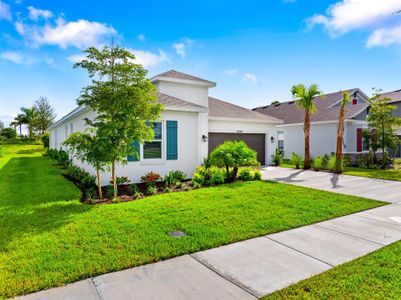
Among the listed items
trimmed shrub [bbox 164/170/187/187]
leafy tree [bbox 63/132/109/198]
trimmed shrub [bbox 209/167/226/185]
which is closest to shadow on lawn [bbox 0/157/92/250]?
leafy tree [bbox 63/132/109/198]

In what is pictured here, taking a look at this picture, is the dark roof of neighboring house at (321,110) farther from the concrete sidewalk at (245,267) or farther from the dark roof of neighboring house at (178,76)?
the concrete sidewalk at (245,267)

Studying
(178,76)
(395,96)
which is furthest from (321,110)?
(178,76)

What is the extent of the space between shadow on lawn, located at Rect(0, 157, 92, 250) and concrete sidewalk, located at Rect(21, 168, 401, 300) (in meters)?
2.42

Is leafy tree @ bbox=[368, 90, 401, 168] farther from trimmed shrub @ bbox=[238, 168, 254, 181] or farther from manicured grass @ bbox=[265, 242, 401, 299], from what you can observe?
manicured grass @ bbox=[265, 242, 401, 299]

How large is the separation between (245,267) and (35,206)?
232 inches

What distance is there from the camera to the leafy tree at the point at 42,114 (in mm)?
46719

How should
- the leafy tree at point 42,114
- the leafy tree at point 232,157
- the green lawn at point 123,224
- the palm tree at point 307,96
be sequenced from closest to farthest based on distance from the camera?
the green lawn at point 123,224, the leafy tree at point 232,157, the palm tree at point 307,96, the leafy tree at point 42,114

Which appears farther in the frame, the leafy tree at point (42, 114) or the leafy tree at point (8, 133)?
the leafy tree at point (42, 114)

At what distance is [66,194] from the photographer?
27.3 feet

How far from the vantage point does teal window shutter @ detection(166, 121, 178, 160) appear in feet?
35.7

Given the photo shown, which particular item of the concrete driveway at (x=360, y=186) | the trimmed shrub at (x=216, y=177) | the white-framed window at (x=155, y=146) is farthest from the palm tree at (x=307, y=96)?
the white-framed window at (x=155, y=146)

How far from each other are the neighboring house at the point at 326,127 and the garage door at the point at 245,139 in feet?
16.4

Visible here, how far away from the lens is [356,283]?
11.1ft

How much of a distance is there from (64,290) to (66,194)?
227 inches
